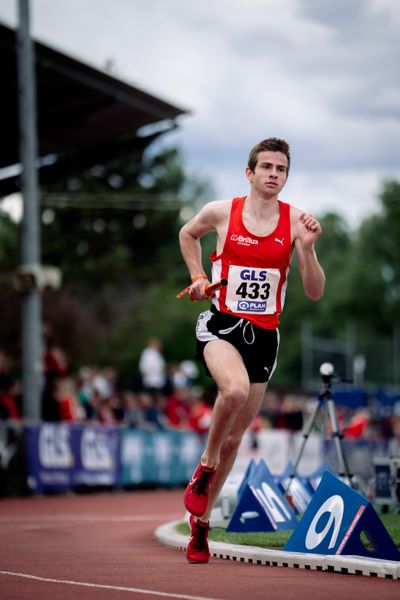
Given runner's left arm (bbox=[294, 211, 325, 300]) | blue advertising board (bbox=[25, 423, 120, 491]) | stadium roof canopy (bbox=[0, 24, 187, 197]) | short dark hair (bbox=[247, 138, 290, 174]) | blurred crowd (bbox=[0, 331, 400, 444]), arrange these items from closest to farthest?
runner's left arm (bbox=[294, 211, 325, 300]) < short dark hair (bbox=[247, 138, 290, 174]) < blue advertising board (bbox=[25, 423, 120, 491]) < blurred crowd (bbox=[0, 331, 400, 444]) < stadium roof canopy (bbox=[0, 24, 187, 197])

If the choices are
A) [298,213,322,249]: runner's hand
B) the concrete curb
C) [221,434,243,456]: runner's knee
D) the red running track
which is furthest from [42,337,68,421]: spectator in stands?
[298,213,322,249]: runner's hand

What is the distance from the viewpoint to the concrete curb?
7394 mm

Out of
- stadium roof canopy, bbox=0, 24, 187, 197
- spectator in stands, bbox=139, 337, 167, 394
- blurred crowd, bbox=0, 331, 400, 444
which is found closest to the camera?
blurred crowd, bbox=0, 331, 400, 444

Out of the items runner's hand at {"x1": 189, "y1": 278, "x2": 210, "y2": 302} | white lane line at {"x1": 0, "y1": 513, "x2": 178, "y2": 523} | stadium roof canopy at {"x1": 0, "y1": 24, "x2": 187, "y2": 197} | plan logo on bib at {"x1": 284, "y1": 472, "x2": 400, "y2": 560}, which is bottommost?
white lane line at {"x1": 0, "y1": 513, "x2": 178, "y2": 523}

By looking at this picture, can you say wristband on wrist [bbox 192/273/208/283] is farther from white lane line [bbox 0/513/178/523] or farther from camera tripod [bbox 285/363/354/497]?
white lane line [bbox 0/513/178/523]

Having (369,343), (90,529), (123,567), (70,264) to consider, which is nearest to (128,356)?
(70,264)

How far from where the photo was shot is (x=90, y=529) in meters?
12.8

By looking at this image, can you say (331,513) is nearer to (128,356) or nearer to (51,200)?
(51,200)

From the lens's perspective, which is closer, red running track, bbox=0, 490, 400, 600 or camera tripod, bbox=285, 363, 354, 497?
red running track, bbox=0, 490, 400, 600

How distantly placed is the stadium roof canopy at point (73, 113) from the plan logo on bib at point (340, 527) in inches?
638

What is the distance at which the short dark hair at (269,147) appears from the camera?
319 inches

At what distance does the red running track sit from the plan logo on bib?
1.14ft

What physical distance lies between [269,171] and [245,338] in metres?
1.18

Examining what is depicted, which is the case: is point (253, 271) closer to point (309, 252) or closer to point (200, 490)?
point (309, 252)
